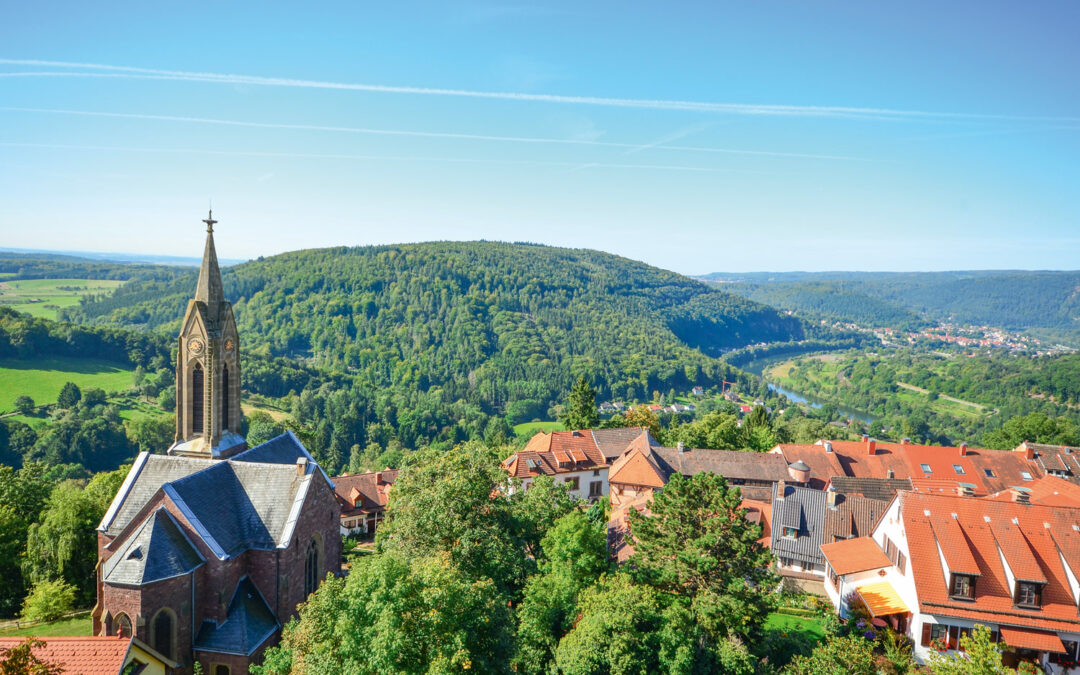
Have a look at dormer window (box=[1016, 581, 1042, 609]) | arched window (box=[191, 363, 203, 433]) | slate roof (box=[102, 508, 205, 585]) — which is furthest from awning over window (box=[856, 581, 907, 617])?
arched window (box=[191, 363, 203, 433])

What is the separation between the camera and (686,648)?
23.7 meters

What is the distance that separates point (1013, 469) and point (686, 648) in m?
52.0

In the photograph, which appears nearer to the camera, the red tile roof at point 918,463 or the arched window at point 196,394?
the arched window at point 196,394

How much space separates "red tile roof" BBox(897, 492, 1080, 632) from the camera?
27953 mm

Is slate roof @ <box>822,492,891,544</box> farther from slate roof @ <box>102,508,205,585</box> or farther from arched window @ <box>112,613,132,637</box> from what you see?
arched window @ <box>112,613,132,637</box>

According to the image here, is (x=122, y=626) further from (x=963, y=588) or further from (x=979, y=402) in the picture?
(x=979, y=402)

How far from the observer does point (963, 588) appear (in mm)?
28688

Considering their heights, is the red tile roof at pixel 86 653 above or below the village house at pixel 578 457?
above

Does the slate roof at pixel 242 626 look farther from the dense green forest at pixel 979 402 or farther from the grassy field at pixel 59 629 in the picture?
the dense green forest at pixel 979 402

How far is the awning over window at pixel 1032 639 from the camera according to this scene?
26531mm

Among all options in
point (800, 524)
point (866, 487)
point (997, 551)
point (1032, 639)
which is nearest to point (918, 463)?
point (866, 487)

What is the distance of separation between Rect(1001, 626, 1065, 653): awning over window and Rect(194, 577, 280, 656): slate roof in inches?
1287

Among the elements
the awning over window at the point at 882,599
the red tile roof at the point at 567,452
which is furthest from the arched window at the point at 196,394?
the awning over window at the point at 882,599

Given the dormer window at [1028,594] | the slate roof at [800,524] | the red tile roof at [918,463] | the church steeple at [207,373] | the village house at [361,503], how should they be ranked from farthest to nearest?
1. the village house at [361,503]
2. the red tile roof at [918,463]
3. the slate roof at [800,524]
4. the church steeple at [207,373]
5. the dormer window at [1028,594]
